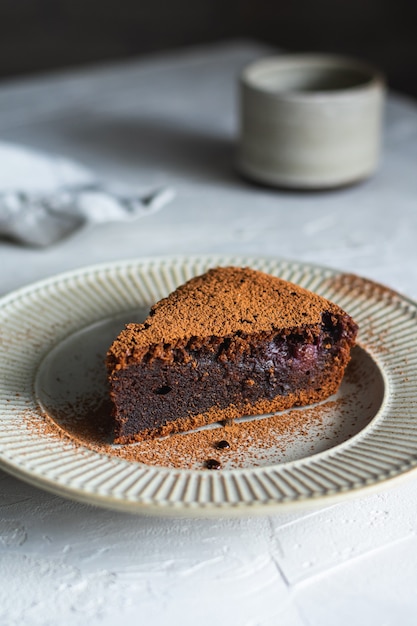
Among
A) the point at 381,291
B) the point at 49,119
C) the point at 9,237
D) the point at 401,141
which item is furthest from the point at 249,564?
the point at 49,119

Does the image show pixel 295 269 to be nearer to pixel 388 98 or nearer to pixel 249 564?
pixel 249 564

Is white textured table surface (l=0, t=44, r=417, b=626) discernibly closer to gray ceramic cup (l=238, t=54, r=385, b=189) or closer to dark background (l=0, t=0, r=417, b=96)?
gray ceramic cup (l=238, t=54, r=385, b=189)

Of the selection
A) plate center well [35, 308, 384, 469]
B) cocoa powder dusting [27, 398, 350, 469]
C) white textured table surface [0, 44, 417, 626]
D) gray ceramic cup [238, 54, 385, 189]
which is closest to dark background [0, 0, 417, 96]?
white textured table surface [0, 44, 417, 626]

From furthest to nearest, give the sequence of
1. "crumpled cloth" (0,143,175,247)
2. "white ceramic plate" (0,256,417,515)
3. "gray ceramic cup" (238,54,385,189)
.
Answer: "gray ceramic cup" (238,54,385,189) → "crumpled cloth" (0,143,175,247) → "white ceramic plate" (0,256,417,515)

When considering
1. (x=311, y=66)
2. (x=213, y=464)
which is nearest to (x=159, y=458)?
(x=213, y=464)

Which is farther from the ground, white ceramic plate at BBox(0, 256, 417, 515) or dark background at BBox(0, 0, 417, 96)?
white ceramic plate at BBox(0, 256, 417, 515)

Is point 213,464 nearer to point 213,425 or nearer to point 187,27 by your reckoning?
point 213,425

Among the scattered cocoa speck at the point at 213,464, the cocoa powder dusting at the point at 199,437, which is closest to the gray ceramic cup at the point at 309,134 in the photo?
the cocoa powder dusting at the point at 199,437
